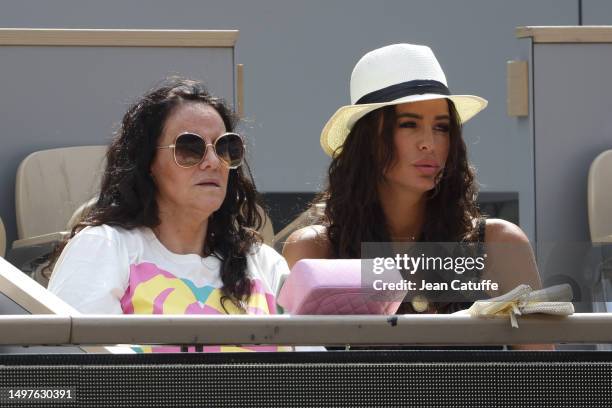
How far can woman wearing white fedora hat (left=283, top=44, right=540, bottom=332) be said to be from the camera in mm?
2803

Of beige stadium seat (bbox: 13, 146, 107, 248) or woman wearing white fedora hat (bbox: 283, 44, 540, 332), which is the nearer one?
woman wearing white fedora hat (bbox: 283, 44, 540, 332)

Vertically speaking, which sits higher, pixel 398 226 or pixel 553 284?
pixel 553 284

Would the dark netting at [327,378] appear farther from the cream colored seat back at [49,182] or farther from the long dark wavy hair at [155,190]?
the cream colored seat back at [49,182]

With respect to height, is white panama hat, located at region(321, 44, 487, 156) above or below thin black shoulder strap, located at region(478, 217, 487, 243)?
above

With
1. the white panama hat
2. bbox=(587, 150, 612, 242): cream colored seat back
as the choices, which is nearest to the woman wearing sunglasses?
the white panama hat

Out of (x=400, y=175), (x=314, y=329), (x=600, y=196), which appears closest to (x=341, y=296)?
(x=314, y=329)

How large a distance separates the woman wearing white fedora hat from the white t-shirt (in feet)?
1.03

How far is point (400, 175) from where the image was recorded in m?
2.86

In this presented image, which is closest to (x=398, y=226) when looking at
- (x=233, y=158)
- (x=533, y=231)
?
(x=233, y=158)

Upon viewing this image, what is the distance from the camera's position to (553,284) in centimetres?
153

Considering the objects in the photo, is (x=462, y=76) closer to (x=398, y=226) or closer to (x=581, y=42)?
(x=581, y=42)

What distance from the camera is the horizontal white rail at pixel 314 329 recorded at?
4.78ft

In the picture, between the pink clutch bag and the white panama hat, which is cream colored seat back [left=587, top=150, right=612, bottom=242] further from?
the pink clutch bag

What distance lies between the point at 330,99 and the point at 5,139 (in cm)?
197
